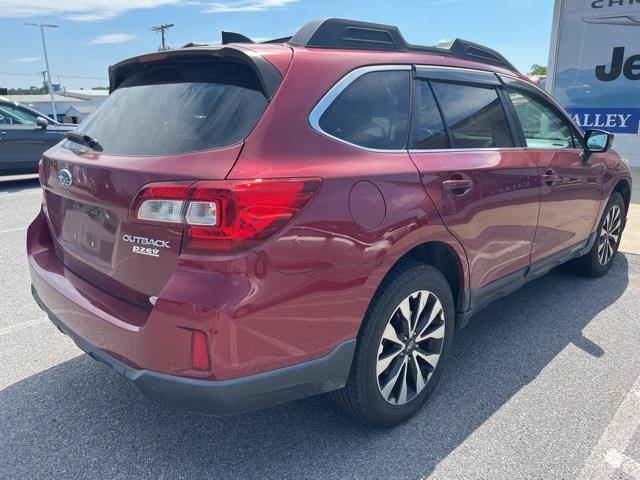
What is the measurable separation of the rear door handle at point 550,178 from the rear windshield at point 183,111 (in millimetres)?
2197

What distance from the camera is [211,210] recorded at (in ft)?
6.07

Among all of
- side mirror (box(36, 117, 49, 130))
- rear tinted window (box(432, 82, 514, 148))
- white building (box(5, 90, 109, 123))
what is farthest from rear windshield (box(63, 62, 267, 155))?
white building (box(5, 90, 109, 123))

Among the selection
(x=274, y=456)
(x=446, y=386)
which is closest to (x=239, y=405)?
(x=274, y=456)

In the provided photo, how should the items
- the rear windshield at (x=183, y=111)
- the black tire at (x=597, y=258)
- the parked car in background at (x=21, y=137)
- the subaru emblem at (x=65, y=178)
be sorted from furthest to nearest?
the parked car in background at (x=21, y=137) → the black tire at (x=597, y=258) → the subaru emblem at (x=65, y=178) → the rear windshield at (x=183, y=111)

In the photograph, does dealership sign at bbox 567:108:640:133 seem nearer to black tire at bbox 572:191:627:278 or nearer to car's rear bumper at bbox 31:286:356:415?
black tire at bbox 572:191:627:278

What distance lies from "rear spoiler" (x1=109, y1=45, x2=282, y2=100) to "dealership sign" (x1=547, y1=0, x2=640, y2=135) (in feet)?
35.4

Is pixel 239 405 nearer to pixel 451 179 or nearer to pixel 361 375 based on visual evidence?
pixel 361 375

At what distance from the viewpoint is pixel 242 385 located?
1.95m

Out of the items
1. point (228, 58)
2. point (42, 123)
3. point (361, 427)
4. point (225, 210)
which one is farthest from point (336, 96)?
point (42, 123)

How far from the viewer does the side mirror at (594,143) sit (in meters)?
4.05

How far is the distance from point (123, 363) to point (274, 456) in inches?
32.5

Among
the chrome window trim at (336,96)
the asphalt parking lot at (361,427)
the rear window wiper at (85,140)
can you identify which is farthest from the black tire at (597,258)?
the rear window wiper at (85,140)

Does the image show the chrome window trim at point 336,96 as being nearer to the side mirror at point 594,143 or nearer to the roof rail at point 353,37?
the roof rail at point 353,37

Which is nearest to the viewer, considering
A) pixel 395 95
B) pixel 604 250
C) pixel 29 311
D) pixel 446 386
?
pixel 395 95
